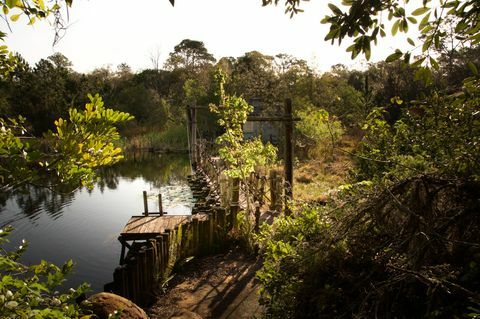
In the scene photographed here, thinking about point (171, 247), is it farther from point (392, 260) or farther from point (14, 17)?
point (14, 17)

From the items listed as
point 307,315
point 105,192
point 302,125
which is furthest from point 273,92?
point 307,315

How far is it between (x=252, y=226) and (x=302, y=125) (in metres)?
15.0

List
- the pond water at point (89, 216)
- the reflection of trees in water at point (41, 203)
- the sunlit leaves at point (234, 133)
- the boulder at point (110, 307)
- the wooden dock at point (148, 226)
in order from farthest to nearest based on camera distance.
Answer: the reflection of trees in water at point (41, 203), the pond water at point (89, 216), the wooden dock at point (148, 226), the sunlit leaves at point (234, 133), the boulder at point (110, 307)

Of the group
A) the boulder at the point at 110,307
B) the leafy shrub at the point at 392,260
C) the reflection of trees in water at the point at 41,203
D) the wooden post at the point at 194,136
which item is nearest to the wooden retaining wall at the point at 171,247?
the boulder at the point at 110,307

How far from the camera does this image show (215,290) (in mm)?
5316

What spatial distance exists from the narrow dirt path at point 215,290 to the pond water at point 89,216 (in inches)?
118

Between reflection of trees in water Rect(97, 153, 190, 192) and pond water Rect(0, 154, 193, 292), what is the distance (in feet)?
0.20

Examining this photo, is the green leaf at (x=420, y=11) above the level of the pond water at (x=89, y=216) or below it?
above

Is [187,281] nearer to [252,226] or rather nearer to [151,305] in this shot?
[151,305]

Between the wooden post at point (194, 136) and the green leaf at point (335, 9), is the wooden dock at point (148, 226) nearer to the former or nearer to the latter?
the green leaf at point (335, 9)

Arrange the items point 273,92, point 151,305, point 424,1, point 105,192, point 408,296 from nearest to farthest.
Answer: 1. point 424,1
2. point 408,296
3. point 151,305
4. point 105,192
5. point 273,92

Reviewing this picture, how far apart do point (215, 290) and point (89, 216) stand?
932 cm

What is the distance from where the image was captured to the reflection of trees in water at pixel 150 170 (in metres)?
19.6

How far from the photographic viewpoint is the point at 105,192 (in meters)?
17.6
